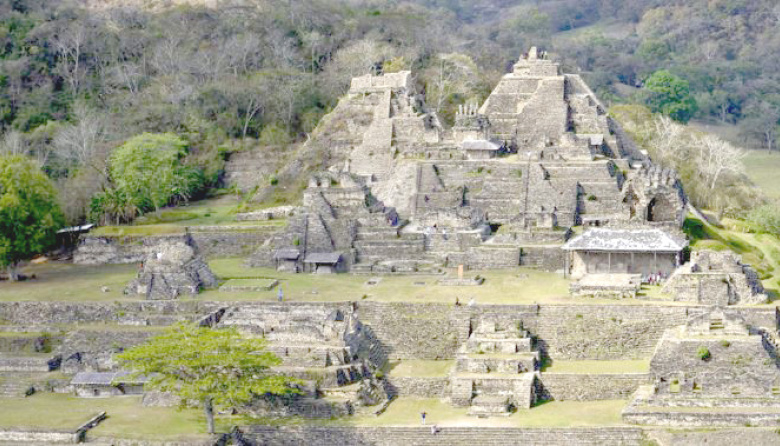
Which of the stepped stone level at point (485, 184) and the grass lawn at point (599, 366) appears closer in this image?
the grass lawn at point (599, 366)

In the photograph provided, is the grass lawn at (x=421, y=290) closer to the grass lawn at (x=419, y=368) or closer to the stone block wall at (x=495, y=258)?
the stone block wall at (x=495, y=258)

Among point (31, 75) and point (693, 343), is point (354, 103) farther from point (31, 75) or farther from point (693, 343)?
point (693, 343)

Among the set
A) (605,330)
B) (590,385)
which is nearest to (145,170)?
(605,330)

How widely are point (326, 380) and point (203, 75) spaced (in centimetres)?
3966

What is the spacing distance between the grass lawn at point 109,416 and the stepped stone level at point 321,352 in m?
2.76

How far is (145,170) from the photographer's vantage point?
68688 mm

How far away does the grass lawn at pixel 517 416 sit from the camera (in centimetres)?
4741

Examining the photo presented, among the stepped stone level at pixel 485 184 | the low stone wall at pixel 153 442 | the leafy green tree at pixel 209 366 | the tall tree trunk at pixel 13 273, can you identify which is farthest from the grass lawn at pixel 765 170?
the low stone wall at pixel 153 442

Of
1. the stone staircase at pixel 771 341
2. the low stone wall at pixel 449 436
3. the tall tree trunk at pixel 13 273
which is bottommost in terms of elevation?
the low stone wall at pixel 449 436

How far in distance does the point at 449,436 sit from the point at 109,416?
10.8 metres

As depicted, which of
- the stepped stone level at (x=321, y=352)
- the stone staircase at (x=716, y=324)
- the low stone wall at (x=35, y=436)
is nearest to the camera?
the low stone wall at (x=35, y=436)

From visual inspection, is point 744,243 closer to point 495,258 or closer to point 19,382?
point 495,258

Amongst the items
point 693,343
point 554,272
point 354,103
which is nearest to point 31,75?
point 354,103

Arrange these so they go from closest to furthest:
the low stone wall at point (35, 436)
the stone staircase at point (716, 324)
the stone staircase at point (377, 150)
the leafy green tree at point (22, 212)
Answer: the low stone wall at point (35, 436) < the stone staircase at point (716, 324) < the leafy green tree at point (22, 212) < the stone staircase at point (377, 150)
